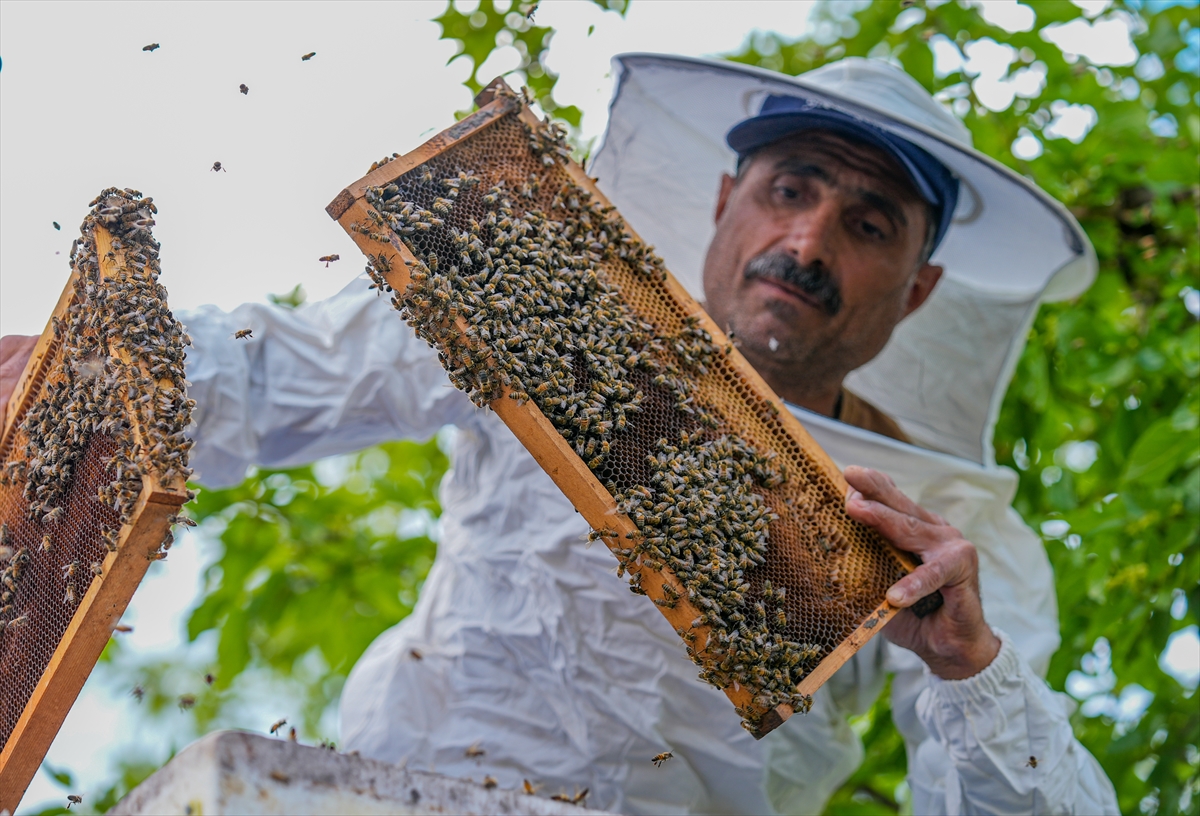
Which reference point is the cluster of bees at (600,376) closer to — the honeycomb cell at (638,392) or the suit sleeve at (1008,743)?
the honeycomb cell at (638,392)

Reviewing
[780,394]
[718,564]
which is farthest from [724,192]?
[718,564]

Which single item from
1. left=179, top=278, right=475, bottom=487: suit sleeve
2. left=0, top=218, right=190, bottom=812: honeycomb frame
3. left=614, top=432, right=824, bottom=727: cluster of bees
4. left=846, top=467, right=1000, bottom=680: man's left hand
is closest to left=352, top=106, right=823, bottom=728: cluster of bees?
left=614, top=432, right=824, bottom=727: cluster of bees

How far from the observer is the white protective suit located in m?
3.57

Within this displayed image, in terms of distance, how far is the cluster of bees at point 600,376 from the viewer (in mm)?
2299

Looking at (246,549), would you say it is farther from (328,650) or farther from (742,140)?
(742,140)

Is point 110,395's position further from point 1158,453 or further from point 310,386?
point 1158,453

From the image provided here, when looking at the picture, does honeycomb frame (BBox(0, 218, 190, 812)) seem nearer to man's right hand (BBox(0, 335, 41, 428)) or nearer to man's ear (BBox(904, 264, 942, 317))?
man's right hand (BBox(0, 335, 41, 428))

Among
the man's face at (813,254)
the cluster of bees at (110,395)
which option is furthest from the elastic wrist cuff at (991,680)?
the cluster of bees at (110,395)

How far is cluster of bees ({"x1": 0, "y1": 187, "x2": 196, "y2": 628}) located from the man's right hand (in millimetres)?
131

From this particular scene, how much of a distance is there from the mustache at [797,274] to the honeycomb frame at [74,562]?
2.25 metres

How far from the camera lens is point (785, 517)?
2.62 metres

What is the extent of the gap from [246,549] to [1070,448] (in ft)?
14.5

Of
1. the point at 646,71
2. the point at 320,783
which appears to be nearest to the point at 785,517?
the point at 320,783

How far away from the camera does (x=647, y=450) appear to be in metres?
2.50
